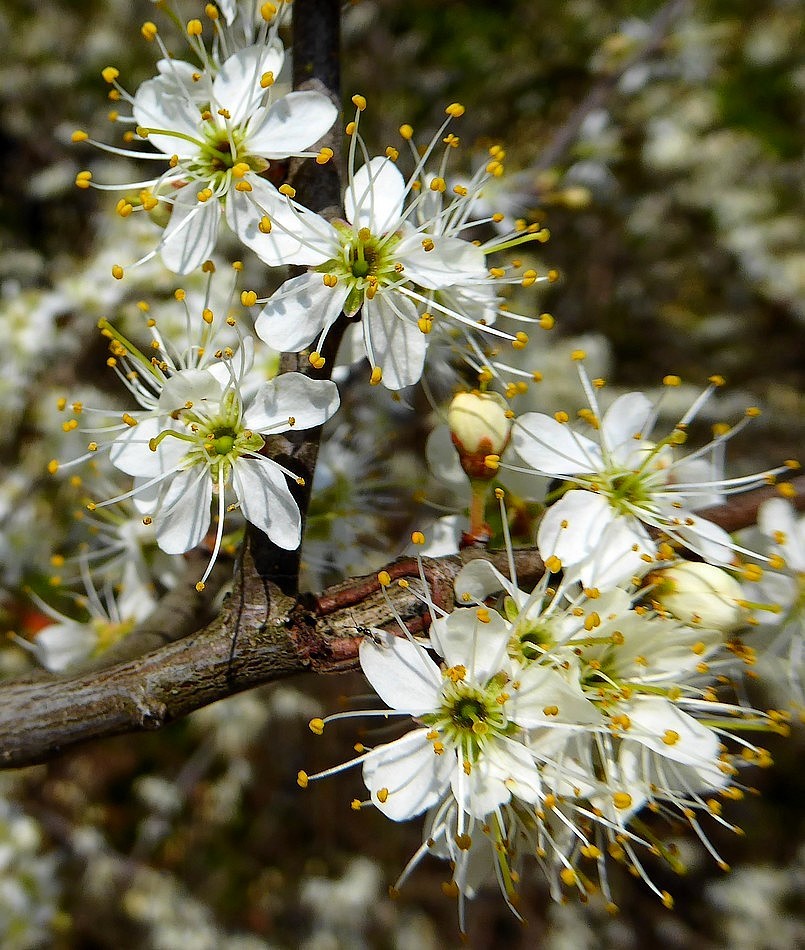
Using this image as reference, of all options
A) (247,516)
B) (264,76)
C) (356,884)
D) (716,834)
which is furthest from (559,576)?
(716,834)

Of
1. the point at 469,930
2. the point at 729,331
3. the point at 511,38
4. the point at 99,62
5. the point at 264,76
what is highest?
the point at 511,38

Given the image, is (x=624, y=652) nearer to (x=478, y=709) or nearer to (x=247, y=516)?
(x=478, y=709)

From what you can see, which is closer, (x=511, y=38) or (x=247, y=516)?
(x=247, y=516)

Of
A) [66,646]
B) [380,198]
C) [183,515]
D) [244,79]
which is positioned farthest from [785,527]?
[66,646]

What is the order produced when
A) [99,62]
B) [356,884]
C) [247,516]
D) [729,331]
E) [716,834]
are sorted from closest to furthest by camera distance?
[247,516] < [356,884] < [716,834] < [729,331] < [99,62]

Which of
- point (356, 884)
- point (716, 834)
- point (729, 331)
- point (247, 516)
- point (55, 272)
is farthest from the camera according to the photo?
point (729, 331)

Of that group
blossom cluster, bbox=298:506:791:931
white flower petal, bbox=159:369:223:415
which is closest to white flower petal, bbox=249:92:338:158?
white flower petal, bbox=159:369:223:415

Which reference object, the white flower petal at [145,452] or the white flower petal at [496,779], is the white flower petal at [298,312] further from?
the white flower petal at [496,779]
